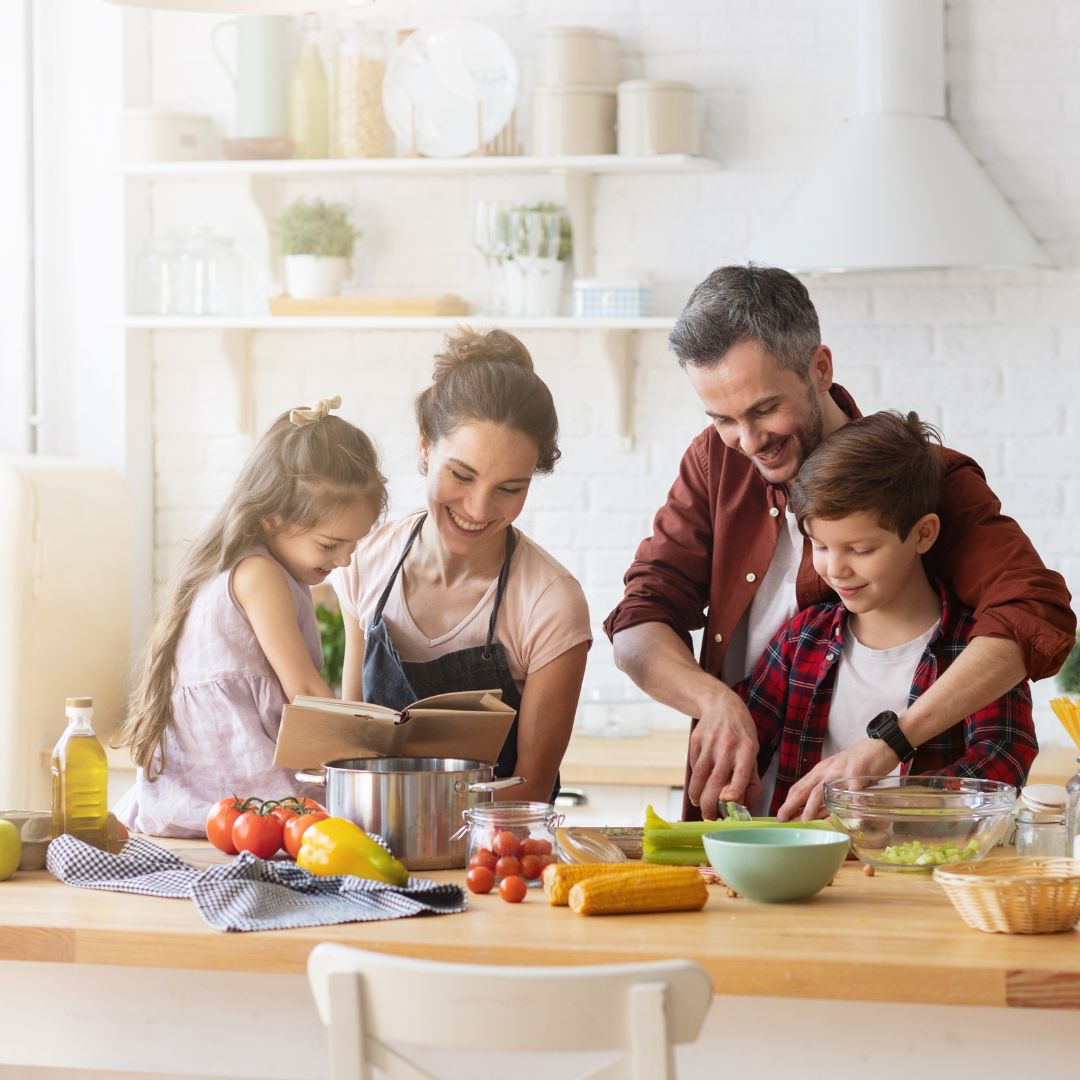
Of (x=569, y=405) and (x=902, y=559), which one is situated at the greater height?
(x=569, y=405)

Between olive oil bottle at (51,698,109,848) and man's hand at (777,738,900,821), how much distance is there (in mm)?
879

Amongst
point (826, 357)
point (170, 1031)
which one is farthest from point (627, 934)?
point (826, 357)

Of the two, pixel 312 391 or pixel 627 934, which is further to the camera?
pixel 312 391

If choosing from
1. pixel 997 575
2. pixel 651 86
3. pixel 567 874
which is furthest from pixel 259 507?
pixel 651 86

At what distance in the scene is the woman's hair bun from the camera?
2443 mm

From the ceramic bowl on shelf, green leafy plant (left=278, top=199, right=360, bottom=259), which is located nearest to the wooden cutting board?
green leafy plant (left=278, top=199, right=360, bottom=259)

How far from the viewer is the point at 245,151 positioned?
4086 mm

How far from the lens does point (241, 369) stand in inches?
168

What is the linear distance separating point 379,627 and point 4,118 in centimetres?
251

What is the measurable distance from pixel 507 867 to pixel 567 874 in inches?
4.0

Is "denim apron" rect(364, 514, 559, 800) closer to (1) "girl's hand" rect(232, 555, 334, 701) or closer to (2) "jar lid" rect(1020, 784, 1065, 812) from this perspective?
(1) "girl's hand" rect(232, 555, 334, 701)

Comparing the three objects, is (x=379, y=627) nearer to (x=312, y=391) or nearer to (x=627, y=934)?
(x=627, y=934)

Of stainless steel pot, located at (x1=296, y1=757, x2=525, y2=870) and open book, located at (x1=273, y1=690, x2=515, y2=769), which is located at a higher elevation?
open book, located at (x1=273, y1=690, x2=515, y2=769)

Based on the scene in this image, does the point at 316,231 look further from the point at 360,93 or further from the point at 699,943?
the point at 699,943
